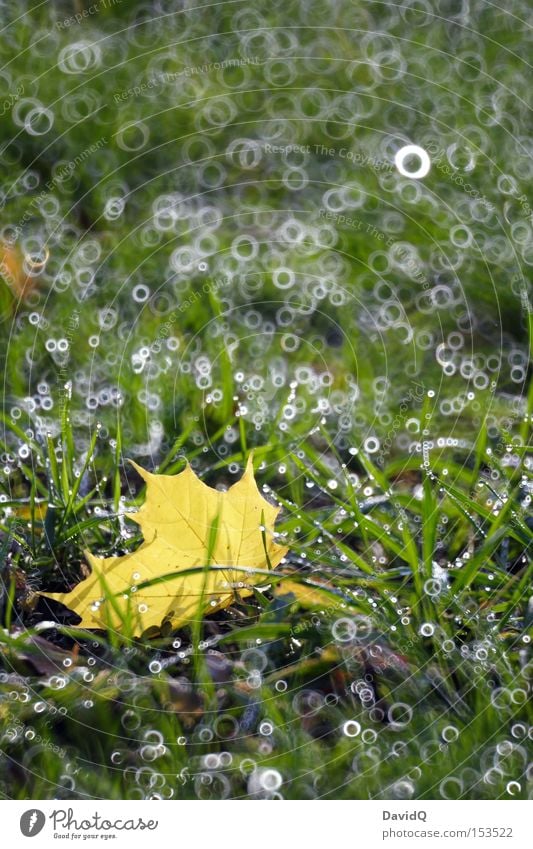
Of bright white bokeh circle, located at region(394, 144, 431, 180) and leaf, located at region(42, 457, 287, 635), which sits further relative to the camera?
bright white bokeh circle, located at region(394, 144, 431, 180)

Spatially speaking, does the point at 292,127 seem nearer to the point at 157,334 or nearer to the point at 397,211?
the point at 397,211

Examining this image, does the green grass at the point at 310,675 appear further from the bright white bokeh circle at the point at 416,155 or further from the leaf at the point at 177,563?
the bright white bokeh circle at the point at 416,155

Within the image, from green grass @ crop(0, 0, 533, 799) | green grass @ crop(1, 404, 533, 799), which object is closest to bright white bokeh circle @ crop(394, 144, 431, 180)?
green grass @ crop(0, 0, 533, 799)

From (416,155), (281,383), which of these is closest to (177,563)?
(281,383)

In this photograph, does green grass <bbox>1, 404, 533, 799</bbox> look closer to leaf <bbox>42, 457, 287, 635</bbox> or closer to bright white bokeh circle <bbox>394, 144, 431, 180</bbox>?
leaf <bbox>42, 457, 287, 635</bbox>

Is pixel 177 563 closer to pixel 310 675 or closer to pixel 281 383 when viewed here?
pixel 310 675

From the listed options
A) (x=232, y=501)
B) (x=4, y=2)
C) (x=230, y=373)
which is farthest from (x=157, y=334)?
(x=4, y=2)
